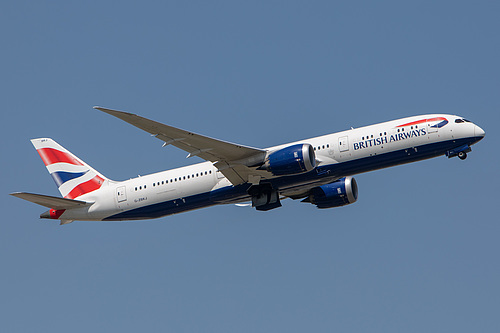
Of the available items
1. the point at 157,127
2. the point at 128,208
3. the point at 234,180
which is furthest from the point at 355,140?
the point at 128,208

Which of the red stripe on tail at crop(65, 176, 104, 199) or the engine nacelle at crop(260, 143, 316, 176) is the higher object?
the red stripe on tail at crop(65, 176, 104, 199)

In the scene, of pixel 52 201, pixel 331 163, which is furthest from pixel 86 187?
pixel 331 163

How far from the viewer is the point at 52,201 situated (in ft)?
159

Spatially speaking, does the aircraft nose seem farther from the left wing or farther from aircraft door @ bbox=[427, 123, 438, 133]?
the left wing

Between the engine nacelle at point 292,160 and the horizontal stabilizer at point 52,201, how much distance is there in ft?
45.3

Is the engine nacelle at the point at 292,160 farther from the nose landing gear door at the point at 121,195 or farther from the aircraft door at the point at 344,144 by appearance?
the nose landing gear door at the point at 121,195

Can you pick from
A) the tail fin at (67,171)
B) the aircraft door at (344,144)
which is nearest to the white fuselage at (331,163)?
the aircraft door at (344,144)

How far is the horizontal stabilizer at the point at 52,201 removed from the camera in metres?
45.9

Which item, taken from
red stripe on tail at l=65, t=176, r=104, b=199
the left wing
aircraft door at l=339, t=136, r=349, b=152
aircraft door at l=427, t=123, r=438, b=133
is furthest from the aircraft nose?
red stripe on tail at l=65, t=176, r=104, b=199

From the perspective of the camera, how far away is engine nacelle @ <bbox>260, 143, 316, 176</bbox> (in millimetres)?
43531

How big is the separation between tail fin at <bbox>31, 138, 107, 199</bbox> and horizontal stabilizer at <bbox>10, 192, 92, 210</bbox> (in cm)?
172

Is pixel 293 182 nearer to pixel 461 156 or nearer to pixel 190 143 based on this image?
pixel 190 143

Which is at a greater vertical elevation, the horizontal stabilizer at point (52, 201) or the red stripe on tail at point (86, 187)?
the red stripe on tail at point (86, 187)

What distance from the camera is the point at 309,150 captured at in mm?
43719
